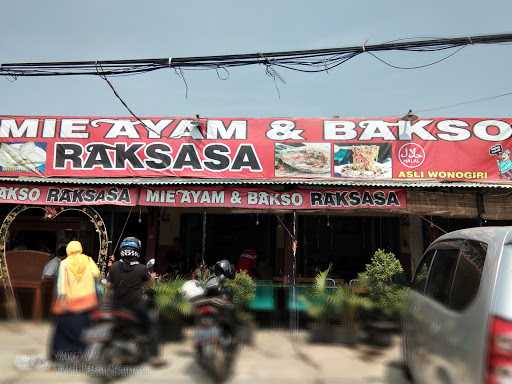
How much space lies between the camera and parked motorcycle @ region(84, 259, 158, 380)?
4.83 m

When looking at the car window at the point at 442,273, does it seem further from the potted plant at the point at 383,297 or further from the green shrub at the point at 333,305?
the green shrub at the point at 333,305

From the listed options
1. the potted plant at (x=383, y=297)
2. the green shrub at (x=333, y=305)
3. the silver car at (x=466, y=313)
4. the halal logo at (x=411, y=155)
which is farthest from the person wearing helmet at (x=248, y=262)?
the silver car at (x=466, y=313)

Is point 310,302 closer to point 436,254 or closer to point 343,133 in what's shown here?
point 436,254

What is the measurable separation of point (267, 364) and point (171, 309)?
6.95 feet

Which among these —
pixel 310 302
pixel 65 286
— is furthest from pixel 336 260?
pixel 65 286

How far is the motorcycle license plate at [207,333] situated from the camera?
493 centimetres

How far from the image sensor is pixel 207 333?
493cm

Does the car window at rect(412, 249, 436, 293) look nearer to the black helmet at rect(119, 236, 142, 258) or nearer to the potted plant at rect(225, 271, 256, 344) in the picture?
the black helmet at rect(119, 236, 142, 258)

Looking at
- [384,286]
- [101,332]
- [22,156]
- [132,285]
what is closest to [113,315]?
[101,332]

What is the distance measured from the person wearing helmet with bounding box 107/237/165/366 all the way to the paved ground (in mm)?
389

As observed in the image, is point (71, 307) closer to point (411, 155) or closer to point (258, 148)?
point (258, 148)

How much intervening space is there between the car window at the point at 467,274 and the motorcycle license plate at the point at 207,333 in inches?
100

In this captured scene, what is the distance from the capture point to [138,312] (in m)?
5.31

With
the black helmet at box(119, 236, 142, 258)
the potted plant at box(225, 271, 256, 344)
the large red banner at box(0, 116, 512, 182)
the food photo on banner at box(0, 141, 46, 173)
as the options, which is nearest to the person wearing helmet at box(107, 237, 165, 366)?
the black helmet at box(119, 236, 142, 258)
